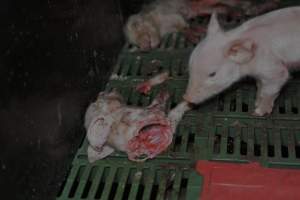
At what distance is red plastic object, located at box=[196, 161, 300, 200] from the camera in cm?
228

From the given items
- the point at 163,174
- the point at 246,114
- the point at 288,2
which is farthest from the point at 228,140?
the point at 288,2

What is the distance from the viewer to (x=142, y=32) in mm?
3365

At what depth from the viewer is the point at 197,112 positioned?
9.14 ft

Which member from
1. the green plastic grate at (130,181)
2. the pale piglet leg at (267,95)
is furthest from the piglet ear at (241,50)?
the green plastic grate at (130,181)

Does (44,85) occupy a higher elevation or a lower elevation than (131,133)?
higher

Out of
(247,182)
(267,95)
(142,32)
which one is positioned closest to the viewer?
(247,182)

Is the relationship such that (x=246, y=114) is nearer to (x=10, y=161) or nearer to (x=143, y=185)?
(x=143, y=185)

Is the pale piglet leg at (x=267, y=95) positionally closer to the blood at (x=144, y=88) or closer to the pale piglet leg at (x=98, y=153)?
the blood at (x=144, y=88)

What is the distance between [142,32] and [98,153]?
105 cm

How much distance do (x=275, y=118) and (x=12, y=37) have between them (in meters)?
1.35

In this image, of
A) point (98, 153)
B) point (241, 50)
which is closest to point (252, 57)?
point (241, 50)

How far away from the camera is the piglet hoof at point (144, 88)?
9.80 feet

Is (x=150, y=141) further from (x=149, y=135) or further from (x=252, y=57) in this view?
(x=252, y=57)

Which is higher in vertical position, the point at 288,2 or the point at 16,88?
the point at 16,88
